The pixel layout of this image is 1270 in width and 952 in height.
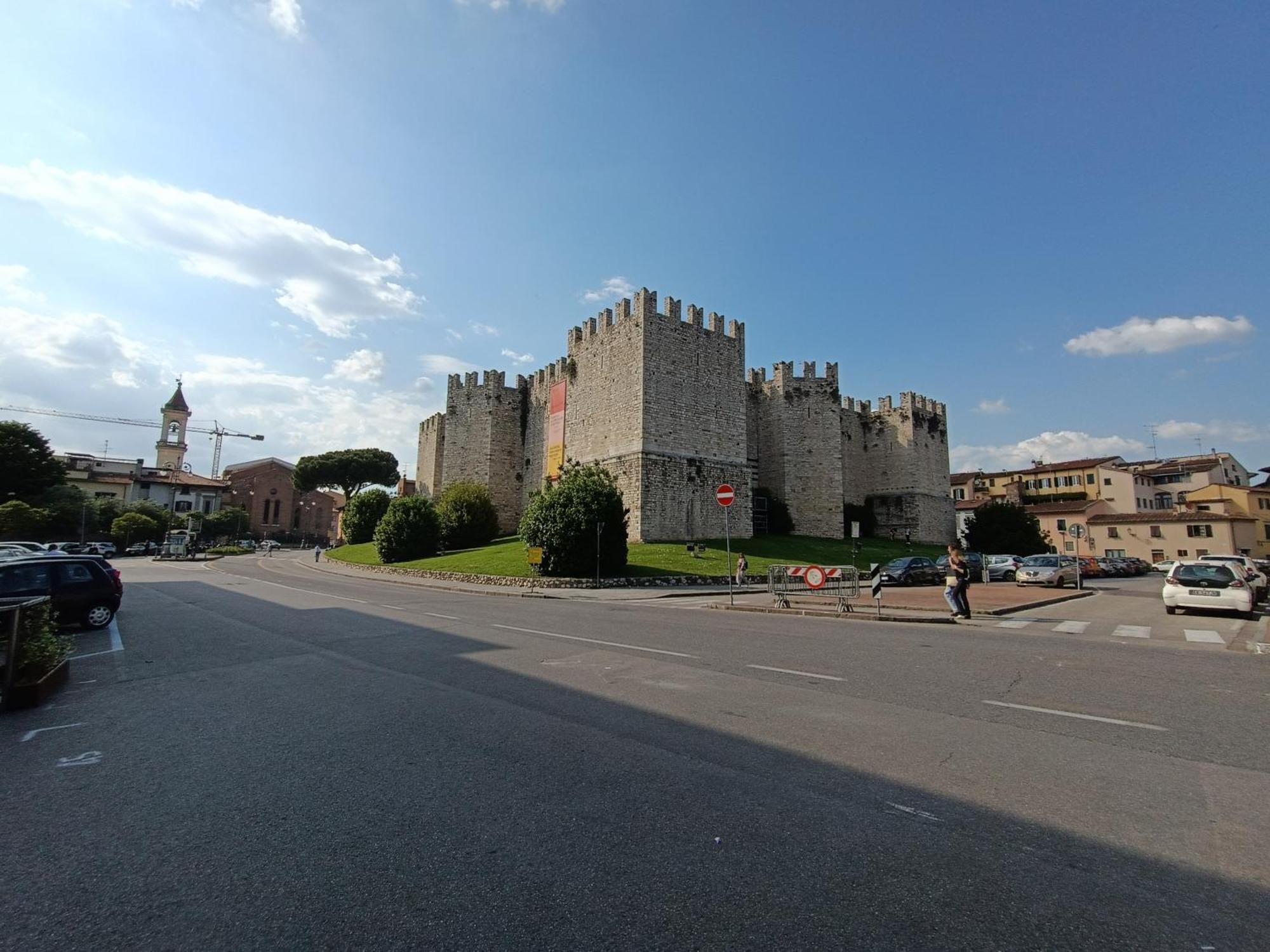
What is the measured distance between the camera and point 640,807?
151 inches

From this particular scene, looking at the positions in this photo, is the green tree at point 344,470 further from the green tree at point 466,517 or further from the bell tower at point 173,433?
the green tree at point 466,517

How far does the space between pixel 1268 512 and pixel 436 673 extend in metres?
82.1

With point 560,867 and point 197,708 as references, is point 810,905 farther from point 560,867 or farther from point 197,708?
point 197,708

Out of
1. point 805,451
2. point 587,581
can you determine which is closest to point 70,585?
point 587,581

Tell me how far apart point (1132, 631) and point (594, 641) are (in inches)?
422

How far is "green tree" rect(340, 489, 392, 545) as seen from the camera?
52469 mm

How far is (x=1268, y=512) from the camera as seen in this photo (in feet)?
195

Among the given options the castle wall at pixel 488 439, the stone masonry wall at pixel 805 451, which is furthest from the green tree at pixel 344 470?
the stone masonry wall at pixel 805 451

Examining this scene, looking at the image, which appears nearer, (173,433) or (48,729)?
(48,729)

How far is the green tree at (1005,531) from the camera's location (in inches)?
1927

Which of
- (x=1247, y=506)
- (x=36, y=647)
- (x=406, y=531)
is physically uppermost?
(x=1247, y=506)

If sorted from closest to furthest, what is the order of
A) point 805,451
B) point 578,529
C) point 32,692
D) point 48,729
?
1. point 48,729
2. point 32,692
3. point 578,529
4. point 805,451

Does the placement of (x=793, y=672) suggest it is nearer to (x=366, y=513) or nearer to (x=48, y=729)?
(x=48, y=729)

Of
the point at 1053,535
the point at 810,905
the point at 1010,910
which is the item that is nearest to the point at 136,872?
the point at 810,905
